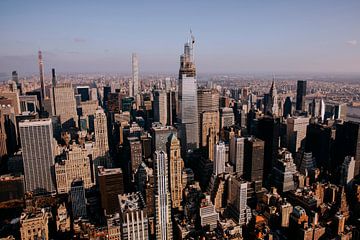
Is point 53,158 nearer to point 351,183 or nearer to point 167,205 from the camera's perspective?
point 167,205

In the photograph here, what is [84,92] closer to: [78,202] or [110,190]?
[78,202]

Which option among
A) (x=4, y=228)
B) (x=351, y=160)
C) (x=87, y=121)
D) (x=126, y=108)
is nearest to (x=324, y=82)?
(x=351, y=160)

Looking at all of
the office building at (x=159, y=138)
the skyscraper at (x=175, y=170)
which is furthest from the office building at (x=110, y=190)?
the office building at (x=159, y=138)

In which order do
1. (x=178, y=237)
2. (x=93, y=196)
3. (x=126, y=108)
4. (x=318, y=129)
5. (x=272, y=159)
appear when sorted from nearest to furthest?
(x=178, y=237) → (x=93, y=196) → (x=272, y=159) → (x=318, y=129) → (x=126, y=108)

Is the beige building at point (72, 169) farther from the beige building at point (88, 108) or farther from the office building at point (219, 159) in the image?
the beige building at point (88, 108)

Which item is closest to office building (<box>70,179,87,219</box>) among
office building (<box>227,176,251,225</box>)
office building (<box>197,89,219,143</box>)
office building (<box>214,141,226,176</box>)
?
office building (<box>214,141,226,176</box>)

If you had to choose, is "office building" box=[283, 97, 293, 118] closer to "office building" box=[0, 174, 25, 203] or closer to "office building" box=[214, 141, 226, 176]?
"office building" box=[214, 141, 226, 176]

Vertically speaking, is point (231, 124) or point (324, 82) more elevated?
point (324, 82)
